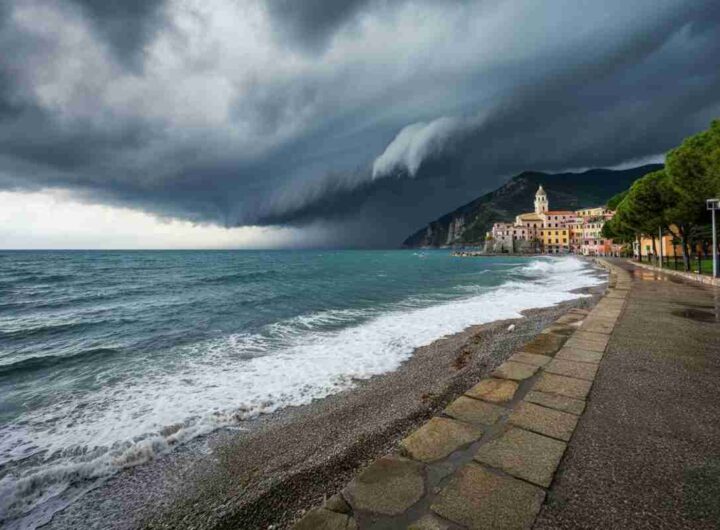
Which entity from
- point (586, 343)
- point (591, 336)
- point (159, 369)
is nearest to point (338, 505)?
point (586, 343)

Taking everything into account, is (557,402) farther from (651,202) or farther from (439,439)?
(651,202)

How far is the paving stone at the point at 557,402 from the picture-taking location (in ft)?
13.4

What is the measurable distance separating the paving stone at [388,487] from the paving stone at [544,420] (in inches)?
62.4

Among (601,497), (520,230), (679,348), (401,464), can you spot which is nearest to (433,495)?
(401,464)

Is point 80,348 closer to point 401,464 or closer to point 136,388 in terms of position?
point 136,388

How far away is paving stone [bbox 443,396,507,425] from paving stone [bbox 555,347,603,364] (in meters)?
2.83

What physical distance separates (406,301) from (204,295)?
16.7 metres

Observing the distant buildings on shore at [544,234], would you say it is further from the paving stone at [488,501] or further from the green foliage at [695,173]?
the paving stone at [488,501]

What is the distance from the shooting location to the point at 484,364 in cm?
735

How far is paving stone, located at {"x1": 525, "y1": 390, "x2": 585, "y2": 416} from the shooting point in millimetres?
4098

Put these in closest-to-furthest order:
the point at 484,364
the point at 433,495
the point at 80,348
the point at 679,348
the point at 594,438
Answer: the point at 433,495 → the point at 594,438 → the point at 679,348 → the point at 484,364 → the point at 80,348

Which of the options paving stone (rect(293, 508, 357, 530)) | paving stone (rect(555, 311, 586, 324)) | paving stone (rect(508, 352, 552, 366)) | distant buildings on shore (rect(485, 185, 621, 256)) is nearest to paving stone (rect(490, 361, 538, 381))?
paving stone (rect(508, 352, 552, 366))

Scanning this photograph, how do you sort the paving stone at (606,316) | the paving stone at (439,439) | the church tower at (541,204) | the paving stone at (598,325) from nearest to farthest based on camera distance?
1. the paving stone at (439,439)
2. the paving stone at (598,325)
3. the paving stone at (606,316)
4. the church tower at (541,204)

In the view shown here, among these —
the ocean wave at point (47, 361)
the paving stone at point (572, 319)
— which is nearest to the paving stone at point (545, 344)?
the paving stone at point (572, 319)
